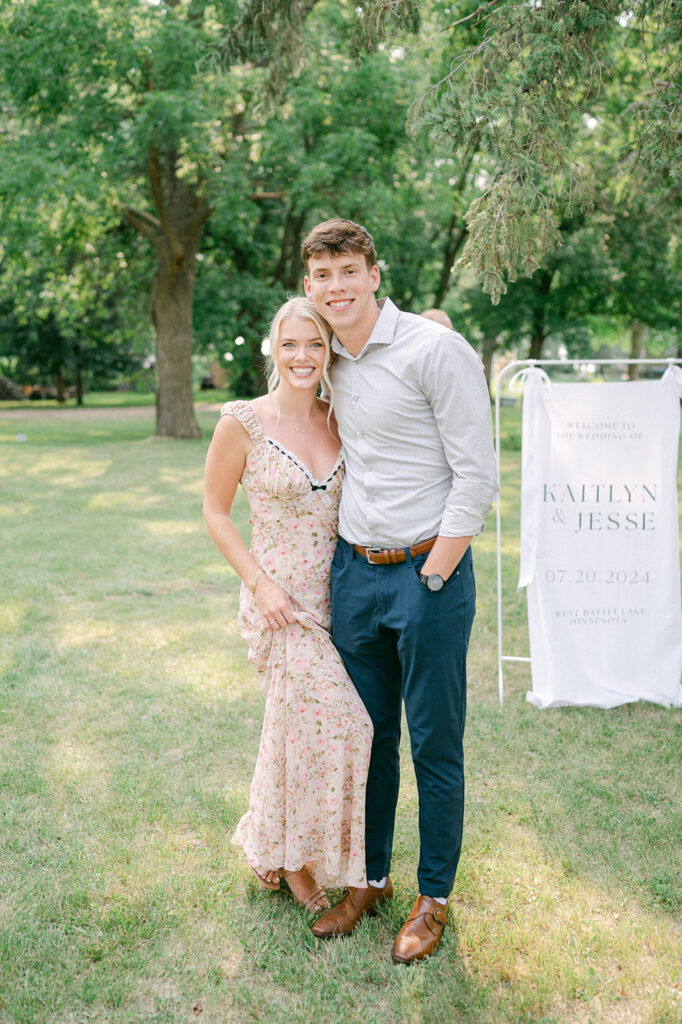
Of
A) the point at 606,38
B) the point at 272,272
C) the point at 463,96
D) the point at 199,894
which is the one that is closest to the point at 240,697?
the point at 199,894

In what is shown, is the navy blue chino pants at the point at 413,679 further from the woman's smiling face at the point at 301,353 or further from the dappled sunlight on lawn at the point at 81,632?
the dappled sunlight on lawn at the point at 81,632

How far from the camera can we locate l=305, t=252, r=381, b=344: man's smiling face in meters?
2.62

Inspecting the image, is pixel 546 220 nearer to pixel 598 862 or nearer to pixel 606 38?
pixel 606 38

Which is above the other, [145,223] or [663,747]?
[145,223]

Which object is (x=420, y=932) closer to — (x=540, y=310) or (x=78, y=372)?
(x=540, y=310)

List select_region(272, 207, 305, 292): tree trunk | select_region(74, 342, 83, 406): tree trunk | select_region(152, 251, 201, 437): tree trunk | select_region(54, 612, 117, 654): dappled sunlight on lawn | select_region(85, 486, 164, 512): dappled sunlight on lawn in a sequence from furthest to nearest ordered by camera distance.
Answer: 1. select_region(74, 342, 83, 406): tree trunk
2. select_region(272, 207, 305, 292): tree trunk
3. select_region(152, 251, 201, 437): tree trunk
4. select_region(85, 486, 164, 512): dappled sunlight on lawn
5. select_region(54, 612, 117, 654): dappled sunlight on lawn

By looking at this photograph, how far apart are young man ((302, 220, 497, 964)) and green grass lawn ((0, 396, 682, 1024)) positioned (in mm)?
245

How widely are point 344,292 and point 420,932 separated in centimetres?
204

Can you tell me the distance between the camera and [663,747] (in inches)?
166

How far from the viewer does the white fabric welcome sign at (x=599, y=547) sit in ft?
15.3

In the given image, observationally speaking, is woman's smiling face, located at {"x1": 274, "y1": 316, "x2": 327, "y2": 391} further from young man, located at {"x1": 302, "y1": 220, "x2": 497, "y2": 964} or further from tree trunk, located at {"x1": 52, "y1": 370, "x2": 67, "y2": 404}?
tree trunk, located at {"x1": 52, "y1": 370, "x2": 67, "y2": 404}

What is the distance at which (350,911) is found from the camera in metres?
2.90

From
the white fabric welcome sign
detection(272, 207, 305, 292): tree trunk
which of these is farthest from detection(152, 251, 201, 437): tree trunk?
the white fabric welcome sign

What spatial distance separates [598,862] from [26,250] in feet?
56.6
